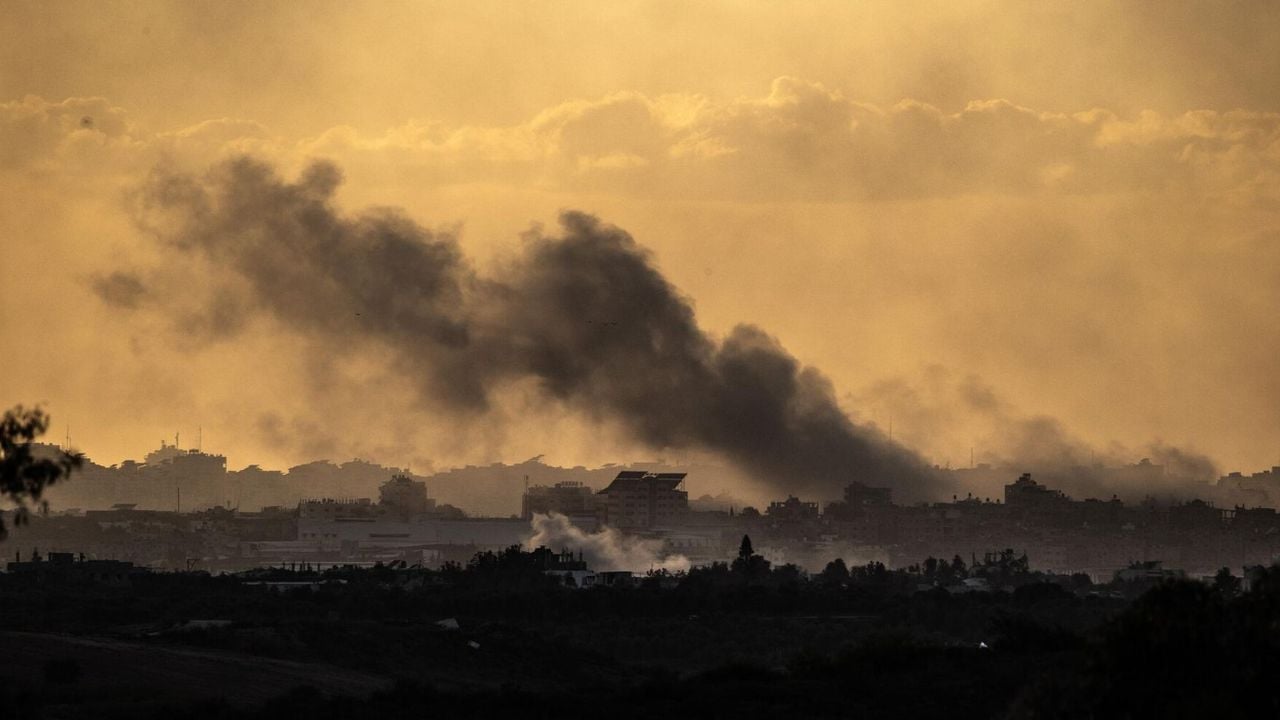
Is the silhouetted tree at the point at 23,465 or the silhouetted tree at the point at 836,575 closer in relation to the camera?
the silhouetted tree at the point at 23,465

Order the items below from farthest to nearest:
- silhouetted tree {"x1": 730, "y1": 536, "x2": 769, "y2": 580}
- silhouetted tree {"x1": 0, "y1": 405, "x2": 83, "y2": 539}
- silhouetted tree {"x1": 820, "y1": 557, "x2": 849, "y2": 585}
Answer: silhouetted tree {"x1": 730, "y1": 536, "x2": 769, "y2": 580} < silhouetted tree {"x1": 820, "y1": 557, "x2": 849, "y2": 585} < silhouetted tree {"x1": 0, "y1": 405, "x2": 83, "y2": 539}

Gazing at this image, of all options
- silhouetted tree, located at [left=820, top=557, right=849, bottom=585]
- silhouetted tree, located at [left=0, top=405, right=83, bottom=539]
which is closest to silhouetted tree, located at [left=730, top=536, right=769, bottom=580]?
silhouetted tree, located at [left=820, top=557, right=849, bottom=585]

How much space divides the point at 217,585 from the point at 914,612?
110ft

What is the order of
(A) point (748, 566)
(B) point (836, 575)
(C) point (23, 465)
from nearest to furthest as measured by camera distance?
(C) point (23, 465) < (A) point (748, 566) < (B) point (836, 575)

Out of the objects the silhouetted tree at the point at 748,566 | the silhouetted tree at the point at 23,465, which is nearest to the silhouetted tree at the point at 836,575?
the silhouetted tree at the point at 748,566

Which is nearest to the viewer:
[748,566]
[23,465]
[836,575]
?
[23,465]

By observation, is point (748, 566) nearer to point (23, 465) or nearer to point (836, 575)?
point (836, 575)

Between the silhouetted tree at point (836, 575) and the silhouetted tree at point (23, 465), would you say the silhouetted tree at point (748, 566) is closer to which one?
the silhouetted tree at point (836, 575)

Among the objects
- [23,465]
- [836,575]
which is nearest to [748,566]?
[836,575]

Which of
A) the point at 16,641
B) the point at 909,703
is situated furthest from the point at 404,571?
the point at 909,703

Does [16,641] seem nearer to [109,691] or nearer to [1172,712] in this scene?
[109,691]

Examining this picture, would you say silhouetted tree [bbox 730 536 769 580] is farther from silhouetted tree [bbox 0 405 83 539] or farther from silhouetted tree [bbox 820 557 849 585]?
silhouetted tree [bbox 0 405 83 539]

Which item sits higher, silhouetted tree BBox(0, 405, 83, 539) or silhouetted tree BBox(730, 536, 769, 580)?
silhouetted tree BBox(730, 536, 769, 580)

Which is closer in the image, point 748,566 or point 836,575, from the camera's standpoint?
point 748,566
